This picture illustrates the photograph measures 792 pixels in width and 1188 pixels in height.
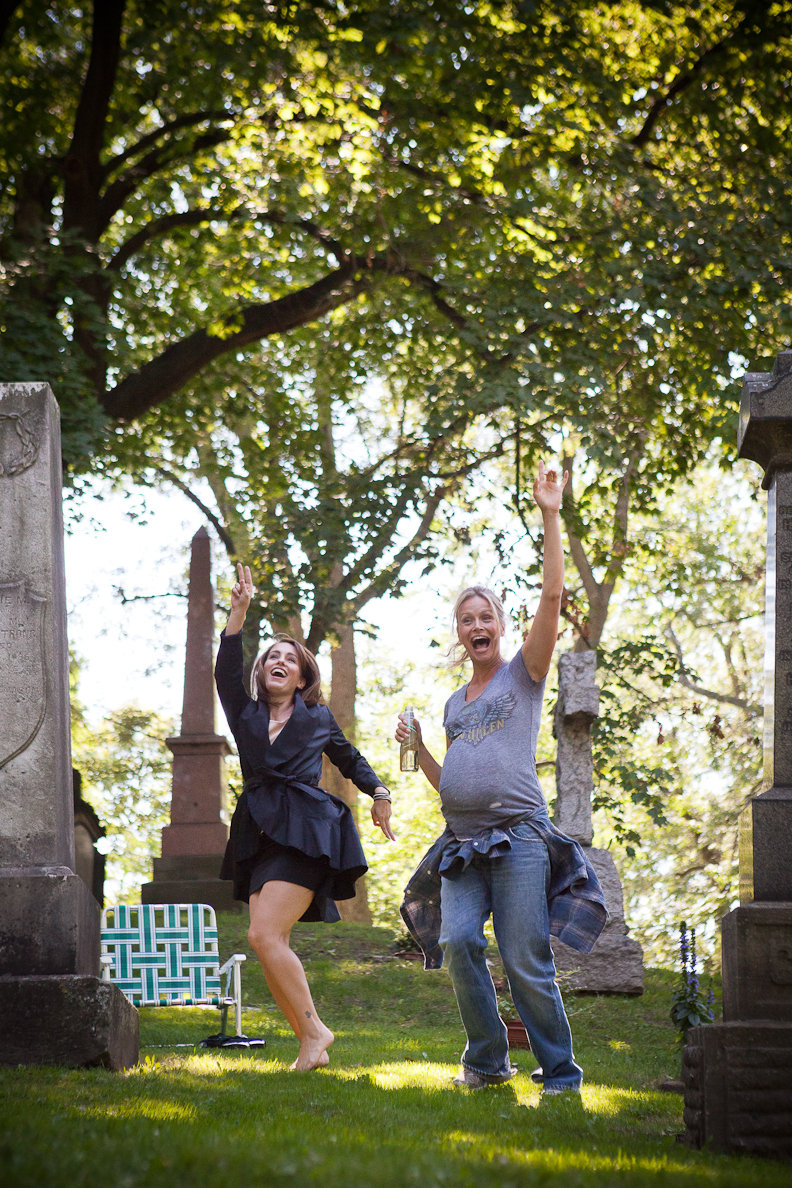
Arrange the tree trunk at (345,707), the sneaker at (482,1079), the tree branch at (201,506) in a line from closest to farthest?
1. the sneaker at (482,1079)
2. the tree trunk at (345,707)
3. the tree branch at (201,506)

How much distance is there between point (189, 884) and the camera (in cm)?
1449

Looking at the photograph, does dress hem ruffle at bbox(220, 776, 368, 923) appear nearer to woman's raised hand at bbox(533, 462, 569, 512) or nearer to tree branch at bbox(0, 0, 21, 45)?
woman's raised hand at bbox(533, 462, 569, 512)

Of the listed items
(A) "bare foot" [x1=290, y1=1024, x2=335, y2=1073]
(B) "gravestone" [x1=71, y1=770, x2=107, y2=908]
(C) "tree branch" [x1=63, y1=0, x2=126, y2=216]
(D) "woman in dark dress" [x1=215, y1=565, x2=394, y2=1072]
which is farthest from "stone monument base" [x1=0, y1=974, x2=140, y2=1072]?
(C) "tree branch" [x1=63, y1=0, x2=126, y2=216]

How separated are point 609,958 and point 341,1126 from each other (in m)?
7.47

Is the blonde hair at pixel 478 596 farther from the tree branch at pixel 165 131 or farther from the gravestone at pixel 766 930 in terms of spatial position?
the tree branch at pixel 165 131

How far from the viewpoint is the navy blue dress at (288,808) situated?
5.84 m

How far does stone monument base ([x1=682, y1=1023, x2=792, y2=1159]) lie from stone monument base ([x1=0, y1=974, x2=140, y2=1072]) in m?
2.44

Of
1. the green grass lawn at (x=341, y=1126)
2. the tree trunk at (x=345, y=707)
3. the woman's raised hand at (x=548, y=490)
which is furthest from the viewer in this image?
the tree trunk at (x=345, y=707)

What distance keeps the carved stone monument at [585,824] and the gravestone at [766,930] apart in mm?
6449

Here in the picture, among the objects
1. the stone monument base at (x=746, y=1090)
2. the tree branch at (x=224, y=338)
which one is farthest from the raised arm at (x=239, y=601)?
the tree branch at (x=224, y=338)

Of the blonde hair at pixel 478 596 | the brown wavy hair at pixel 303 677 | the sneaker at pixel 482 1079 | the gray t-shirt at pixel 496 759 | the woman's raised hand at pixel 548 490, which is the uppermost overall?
the woman's raised hand at pixel 548 490

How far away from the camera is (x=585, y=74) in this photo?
1326 cm

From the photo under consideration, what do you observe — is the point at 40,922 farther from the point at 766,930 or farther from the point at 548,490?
the point at 766,930

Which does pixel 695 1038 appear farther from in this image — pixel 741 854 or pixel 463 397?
pixel 463 397
